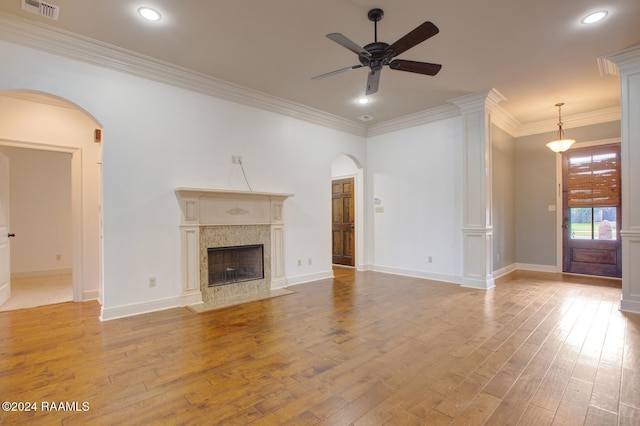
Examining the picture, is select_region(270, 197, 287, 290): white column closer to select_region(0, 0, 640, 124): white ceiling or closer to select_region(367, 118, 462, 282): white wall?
select_region(0, 0, 640, 124): white ceiling

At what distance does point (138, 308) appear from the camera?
368 centimetres

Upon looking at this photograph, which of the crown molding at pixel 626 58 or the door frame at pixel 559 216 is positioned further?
the door frame at pixel 559 216

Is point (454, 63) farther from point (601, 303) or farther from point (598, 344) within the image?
point (601, 303)

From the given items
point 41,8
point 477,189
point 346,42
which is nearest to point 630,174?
point 477,189

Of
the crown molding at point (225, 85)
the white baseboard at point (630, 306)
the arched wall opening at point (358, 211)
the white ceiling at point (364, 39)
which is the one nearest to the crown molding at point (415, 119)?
the crown molding at point (225, 85)

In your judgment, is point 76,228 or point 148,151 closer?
point 148,151

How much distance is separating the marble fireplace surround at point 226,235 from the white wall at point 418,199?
2.36 m

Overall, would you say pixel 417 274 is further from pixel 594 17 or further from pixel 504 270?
pixel 594 17

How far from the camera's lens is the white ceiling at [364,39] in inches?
111

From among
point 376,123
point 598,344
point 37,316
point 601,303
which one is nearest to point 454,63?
point 376,123

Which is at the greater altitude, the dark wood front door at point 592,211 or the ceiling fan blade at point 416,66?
the ceiling fan blade at point 416,66

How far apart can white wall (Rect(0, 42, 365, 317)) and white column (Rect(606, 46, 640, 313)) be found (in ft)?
15.1

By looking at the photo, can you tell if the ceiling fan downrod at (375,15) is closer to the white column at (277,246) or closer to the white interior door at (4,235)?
the white column at (277,246)

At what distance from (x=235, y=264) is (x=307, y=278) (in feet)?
4.50
